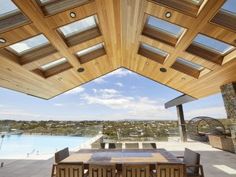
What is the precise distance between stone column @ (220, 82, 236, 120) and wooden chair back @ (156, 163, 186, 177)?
379cm

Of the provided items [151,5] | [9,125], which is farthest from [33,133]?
[151,5]

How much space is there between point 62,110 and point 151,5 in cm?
3133

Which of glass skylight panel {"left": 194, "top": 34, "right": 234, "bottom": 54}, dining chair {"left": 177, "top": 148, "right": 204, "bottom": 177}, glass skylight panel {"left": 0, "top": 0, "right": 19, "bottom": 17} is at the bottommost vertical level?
dining chair {"left": 177, "top": 148, "right": 204, "bottom": 177}

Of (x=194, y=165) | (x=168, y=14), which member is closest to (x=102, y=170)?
(x=194, y=165)

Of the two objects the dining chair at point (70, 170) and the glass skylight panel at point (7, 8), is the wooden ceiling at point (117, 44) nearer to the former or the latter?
the glass skylight panel at point (7, 8)

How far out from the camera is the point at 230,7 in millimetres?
3141

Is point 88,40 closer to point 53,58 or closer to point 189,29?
point 53,58

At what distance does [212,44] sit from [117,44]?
258 cm

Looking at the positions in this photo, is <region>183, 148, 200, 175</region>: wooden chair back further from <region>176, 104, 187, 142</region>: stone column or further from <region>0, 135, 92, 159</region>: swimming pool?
<region>176, 104, 187, 142</region>: stone column

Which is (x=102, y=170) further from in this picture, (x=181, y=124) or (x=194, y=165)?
(x=181, y=124)

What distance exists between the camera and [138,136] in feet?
34.0

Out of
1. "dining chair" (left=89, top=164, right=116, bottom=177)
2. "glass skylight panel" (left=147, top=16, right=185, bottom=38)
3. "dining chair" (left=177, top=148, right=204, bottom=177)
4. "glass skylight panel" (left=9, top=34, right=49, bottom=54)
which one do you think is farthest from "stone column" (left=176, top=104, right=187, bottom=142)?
"glass skylight panel" (left=9, top=34, right=49, bottom=54)

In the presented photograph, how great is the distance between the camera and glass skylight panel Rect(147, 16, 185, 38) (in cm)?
411

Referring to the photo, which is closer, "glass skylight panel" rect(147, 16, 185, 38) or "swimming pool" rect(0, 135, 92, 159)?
"glass skylight panel" rect(147, 16, 185, 38)
